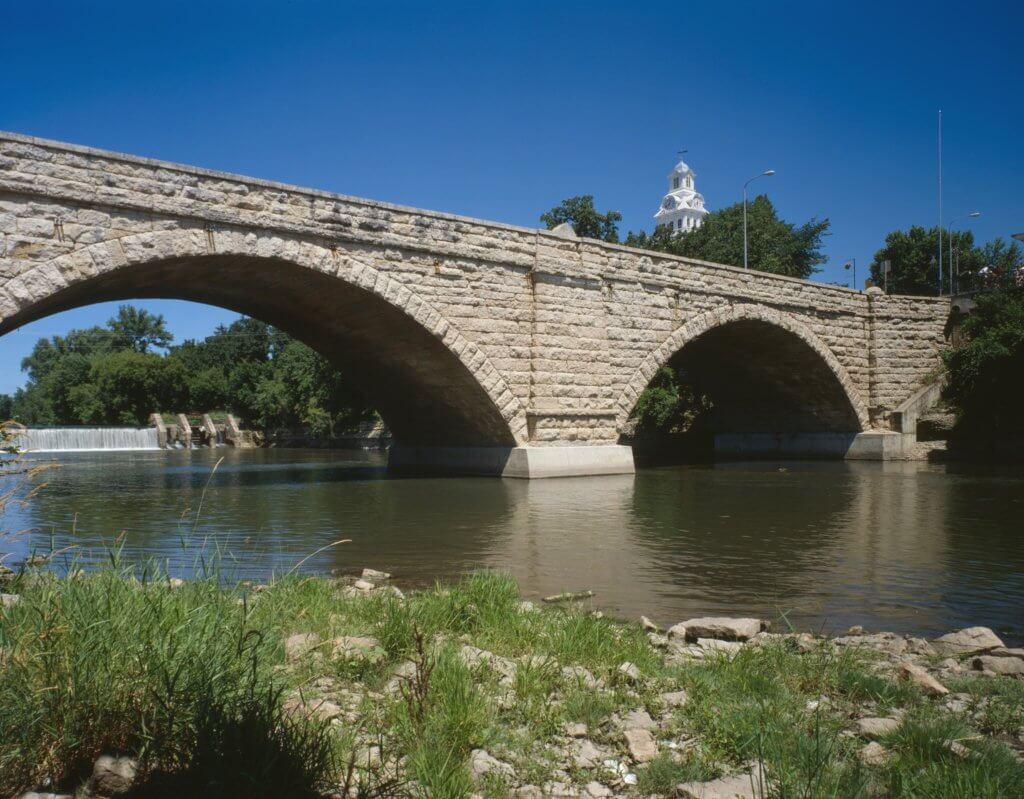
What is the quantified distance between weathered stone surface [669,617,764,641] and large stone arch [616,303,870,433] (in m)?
12.3

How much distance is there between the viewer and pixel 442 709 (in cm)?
271

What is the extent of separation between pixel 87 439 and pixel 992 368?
120 feet

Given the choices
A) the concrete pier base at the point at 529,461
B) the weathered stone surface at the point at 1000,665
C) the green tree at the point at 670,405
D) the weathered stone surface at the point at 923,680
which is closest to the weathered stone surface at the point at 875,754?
the weathered stone surface at the point at 923,680

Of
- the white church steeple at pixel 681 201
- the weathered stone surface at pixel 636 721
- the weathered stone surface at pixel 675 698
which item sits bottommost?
the weathered stone surface at pixel 636 721

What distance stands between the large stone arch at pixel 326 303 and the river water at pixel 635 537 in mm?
1938

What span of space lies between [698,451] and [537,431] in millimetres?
15601

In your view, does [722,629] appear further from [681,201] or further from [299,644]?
[681,201]

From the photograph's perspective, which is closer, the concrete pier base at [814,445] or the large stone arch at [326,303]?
the large stone arch at [326,303]

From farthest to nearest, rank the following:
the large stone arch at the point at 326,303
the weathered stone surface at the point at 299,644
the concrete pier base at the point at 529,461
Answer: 1. the concrete pier base at the point at 529,461
2. the large stone arch at the point at 326,303
3. the weathered stone surface at the point at 299,644

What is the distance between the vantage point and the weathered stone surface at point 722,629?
4.18m

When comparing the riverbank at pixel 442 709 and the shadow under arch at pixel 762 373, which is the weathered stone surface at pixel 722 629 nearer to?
the riverbank at pixel 442 709

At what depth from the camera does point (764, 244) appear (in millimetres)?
40719

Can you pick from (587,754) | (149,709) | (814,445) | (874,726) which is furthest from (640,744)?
(814,445)

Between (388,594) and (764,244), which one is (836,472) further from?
(764,244)
